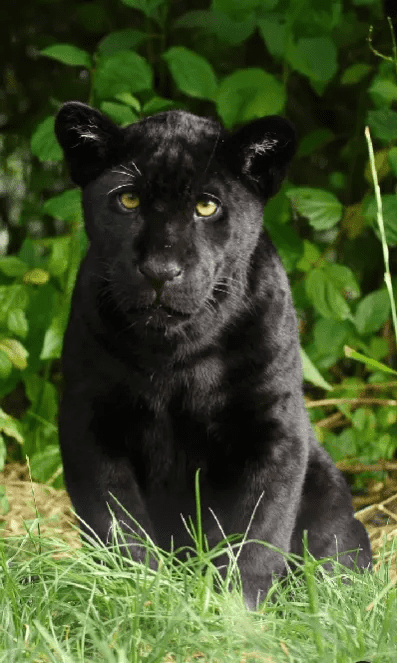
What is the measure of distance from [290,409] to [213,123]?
712mm

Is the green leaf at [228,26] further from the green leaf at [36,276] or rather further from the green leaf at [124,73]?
the green leaf at [36,276]

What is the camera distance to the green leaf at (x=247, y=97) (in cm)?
299

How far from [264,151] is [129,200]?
354 mm

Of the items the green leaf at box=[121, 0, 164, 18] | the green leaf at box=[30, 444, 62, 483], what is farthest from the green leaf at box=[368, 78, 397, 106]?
the green leaf at box=[30, 444, 62, 483]

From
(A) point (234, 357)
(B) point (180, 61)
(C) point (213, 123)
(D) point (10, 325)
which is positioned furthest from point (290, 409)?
(B) point (180, 61)

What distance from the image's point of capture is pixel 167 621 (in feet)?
5.29

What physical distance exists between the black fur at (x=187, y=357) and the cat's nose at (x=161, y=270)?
9 cm

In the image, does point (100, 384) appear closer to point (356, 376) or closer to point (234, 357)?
point (234, 357)

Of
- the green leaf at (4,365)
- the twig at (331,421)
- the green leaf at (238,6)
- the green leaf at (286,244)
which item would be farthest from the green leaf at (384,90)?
the green leaf at (4,365)

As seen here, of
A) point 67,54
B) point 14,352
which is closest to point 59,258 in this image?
point 14,352

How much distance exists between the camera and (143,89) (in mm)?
3094

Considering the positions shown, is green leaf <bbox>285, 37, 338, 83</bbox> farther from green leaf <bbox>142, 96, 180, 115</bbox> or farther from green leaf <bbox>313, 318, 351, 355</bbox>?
green leaf <bbox>313, 318, 351, 355</bbox>

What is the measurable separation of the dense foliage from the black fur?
531mm

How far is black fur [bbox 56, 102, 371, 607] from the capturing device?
2.15 meters
